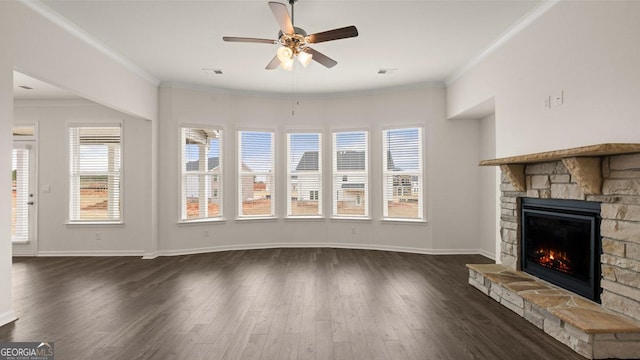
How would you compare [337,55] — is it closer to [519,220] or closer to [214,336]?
[519,220]

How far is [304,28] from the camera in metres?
3.96

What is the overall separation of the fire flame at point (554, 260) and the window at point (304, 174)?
394 centimetres

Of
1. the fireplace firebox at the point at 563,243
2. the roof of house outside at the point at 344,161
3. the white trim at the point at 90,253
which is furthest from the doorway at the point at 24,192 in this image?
the fireplace firebox at the point at 563,243

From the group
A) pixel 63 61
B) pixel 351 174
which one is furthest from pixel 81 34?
pixel 351 174

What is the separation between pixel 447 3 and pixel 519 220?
254cm

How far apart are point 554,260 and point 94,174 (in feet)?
23.1

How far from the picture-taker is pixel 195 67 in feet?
17.2

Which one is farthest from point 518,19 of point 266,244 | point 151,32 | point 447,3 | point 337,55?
point 266,244

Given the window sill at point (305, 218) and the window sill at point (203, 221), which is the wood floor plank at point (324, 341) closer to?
the window sill at point (305, 218)

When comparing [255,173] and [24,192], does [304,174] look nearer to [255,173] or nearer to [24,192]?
[255,173]

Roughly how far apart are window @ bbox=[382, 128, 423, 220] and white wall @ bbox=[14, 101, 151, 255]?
443cm

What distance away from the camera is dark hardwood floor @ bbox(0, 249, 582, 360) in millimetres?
2615

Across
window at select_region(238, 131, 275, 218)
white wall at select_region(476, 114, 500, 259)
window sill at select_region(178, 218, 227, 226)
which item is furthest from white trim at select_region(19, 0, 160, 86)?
white wall at select_region(476, 114, 500, 259)

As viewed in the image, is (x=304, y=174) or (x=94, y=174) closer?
(x=94, y=174)
